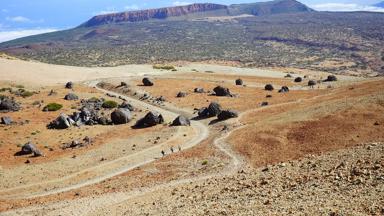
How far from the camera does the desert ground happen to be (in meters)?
27.9

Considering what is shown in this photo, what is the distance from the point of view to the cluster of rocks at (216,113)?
6612cm

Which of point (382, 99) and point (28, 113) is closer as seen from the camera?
point (382, 99)

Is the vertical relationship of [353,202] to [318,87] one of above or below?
above

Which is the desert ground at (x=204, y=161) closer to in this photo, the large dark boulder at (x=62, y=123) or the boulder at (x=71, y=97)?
the boulder at (x=71, y=97)

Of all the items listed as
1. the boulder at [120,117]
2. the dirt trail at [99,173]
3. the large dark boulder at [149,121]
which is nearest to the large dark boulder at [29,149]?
the dirt trail at [99,173]

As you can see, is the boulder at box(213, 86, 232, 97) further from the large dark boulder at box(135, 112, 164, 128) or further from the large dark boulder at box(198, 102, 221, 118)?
the large dark boulder at box(135, 112, 164, 128)

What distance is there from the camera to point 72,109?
81375mm

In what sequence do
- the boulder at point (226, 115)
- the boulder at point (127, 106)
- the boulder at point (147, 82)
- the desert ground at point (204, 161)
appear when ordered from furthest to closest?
the boulder at point (147, 82) < the boulder at point (127, 106) < the boulder at point (226, 115) < the desert ground at point (204, 161)

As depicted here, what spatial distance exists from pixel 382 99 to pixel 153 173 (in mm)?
29121

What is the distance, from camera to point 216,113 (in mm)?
69375

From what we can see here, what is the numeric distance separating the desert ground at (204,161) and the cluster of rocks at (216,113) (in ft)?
3.71

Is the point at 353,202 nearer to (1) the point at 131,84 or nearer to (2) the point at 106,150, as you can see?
(2) the point at 106,150

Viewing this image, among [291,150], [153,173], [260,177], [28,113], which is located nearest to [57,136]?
[28,113]

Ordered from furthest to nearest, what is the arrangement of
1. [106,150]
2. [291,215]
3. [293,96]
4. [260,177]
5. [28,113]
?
1. [293,96]
2. [28,113]
3. [106,150]
4. [260,177]
5. [291,215]
